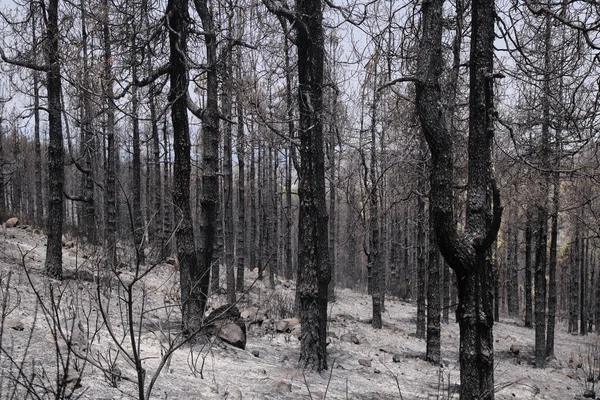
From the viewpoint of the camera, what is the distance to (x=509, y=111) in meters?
11.2

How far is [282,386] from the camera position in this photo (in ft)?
17.2

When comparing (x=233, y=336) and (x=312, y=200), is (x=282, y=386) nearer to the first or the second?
(x=233, y=336)

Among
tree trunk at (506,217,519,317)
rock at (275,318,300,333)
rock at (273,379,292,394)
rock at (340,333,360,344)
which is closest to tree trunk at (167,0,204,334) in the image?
rock at (273,379,292,394)

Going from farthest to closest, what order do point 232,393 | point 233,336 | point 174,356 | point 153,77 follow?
point 233,336 < point 153,77 < point 174,356 < point 232,393

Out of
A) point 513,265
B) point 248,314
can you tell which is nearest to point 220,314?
point 248,314

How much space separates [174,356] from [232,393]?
1431 mm

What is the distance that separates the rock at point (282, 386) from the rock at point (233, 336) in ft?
6.14

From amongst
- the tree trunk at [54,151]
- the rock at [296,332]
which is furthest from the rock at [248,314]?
the tree trunk at [54,151]

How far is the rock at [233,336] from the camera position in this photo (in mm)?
7004

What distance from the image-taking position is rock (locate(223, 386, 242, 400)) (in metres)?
4.61

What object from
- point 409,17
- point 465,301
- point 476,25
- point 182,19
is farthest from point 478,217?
point 182,19

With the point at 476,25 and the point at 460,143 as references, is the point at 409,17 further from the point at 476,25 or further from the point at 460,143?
the point at 460,143

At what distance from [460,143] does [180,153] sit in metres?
5.31

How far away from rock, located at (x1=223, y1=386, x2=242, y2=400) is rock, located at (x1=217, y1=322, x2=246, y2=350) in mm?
2102
